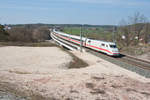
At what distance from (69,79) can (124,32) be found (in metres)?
37.2

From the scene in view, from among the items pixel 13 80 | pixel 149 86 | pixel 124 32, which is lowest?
pixel 149 86

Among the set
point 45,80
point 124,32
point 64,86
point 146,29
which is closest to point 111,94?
point 64,86

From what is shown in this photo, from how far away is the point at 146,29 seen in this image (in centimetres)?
4903

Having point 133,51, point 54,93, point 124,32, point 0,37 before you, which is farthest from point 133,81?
point 0,37

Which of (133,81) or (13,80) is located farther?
(133,81)

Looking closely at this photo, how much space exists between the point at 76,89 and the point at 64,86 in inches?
45.8

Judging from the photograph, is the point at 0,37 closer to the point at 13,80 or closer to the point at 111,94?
the point at 13,80

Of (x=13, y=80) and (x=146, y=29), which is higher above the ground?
(x=146, y=29)

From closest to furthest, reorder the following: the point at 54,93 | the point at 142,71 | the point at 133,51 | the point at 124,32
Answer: the point at 54,93, the point at 142,71, the point at 133,51, the point at 124,32

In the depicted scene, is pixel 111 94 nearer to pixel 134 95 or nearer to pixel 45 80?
pixel 134 95

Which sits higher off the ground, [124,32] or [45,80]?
[124,32]

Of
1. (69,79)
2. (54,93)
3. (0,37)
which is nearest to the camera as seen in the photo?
(54,93)

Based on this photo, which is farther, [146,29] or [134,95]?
[146,29]

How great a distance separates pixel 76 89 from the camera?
11906mm
